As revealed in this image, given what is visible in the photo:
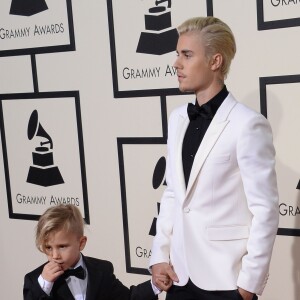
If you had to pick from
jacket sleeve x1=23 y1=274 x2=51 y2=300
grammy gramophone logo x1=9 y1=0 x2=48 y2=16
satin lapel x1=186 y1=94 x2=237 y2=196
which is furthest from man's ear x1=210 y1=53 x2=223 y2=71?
grammy gramophone logo x1=9 y1=0 x2=48 y2=16

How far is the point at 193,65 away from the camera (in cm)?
161

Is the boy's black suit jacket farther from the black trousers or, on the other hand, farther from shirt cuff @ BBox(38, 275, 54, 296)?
the black trousers

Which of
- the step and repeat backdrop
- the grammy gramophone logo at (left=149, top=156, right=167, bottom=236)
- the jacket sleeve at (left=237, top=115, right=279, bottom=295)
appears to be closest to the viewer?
the jacket sleeve at (left=237, top=115, right=279, bottom=295)

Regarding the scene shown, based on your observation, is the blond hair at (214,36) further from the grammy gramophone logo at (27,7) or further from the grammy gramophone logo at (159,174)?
the grammy gramophone logo at (27,7)

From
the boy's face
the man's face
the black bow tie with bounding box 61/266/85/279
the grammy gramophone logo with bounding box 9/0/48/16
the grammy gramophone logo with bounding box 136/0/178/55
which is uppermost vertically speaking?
the grammy gramophone logo with bounding box 9/0/48/16

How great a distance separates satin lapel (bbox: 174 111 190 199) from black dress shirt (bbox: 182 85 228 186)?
0.04 ft

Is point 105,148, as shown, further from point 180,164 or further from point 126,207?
point 180,164

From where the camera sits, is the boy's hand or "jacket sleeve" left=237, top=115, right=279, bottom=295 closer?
"jacket sleeve" left=237, top=115, right=279, bottom=295

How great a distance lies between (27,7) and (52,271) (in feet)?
4.83

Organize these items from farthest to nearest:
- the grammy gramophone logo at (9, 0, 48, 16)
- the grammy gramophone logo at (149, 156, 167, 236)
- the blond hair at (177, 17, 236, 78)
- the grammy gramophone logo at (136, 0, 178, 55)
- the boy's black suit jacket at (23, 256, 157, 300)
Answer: the grammy gramophone logo at (9, 0, 48, 16) < the grammy gramophone logo at (149, 156, 167, 236) < the grammy gramophone logo at (136, 0, 178, 55) < the boy's black suit jacket at (23, 256, 157, 300) < the blond hair at (177, 17, 236, 78)

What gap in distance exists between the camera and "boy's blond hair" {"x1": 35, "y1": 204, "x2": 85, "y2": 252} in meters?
1.71

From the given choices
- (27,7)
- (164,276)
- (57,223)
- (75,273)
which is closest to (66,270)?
(75,273)

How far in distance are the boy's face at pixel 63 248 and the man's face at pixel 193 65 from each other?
1.82ft

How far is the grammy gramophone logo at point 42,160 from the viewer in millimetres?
2766
